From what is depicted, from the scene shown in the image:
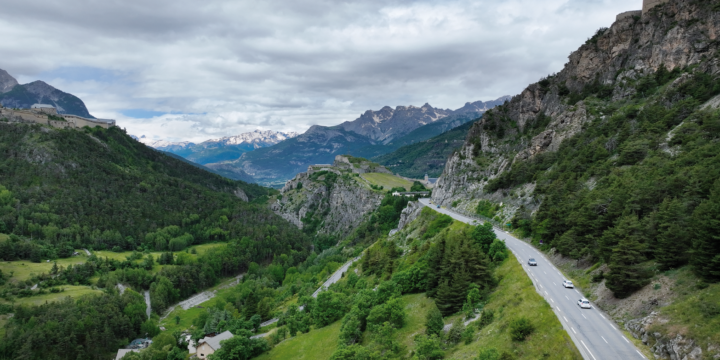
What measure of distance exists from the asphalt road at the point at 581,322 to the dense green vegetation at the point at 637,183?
143 inches

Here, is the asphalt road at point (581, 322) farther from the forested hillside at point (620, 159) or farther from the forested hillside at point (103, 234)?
the forested hillside at point (103, 234)

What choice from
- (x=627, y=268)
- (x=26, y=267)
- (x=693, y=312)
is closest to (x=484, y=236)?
(x=627, y=268)

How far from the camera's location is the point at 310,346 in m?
51.8

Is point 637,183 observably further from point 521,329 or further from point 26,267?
point 26,267

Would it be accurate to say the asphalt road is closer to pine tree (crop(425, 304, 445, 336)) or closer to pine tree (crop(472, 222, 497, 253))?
pine tree (crop(472, 222, 497, 253))

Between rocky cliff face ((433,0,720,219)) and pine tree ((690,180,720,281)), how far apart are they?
3840 cm

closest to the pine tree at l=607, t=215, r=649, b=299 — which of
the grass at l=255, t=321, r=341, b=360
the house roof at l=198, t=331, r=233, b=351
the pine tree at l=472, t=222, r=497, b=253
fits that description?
the pine tree at l=472, t=222, r=497, b=253

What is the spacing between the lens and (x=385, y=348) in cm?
3784

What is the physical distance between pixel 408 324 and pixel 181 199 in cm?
17417

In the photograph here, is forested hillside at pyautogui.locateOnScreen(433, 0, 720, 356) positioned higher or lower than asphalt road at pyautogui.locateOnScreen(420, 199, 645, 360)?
higher

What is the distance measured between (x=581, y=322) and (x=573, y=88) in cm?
7639

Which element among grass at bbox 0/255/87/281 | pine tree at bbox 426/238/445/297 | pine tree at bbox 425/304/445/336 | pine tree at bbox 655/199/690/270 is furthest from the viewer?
grass at bbox 0/255/87/281

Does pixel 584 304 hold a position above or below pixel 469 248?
below

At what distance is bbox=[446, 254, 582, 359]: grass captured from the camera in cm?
2538
